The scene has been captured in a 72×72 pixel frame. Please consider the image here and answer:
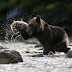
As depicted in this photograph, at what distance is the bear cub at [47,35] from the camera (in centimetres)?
493

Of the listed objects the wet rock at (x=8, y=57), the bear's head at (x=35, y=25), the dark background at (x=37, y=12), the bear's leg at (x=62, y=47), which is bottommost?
Answer: the bear's leg at (x=62, y=47)

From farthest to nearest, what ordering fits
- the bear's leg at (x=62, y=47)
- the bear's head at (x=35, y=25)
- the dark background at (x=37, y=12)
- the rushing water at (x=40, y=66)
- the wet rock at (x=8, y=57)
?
1. the dark background at (x=37, y=12)
2. the bear's leg at (x=62, y=47)
3. the bear's head at (x=35, y=25)
4. the wet rock at (x=8, y=57)
5. the rushing water at (x=40, y=66)

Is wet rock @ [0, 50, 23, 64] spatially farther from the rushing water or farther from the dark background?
the dark background

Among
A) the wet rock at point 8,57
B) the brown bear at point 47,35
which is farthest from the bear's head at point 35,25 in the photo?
the wet rock at point 8,57

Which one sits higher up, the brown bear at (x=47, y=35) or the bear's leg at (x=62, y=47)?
the brown bear at (x=47, y=35)

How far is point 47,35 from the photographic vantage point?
5.26m

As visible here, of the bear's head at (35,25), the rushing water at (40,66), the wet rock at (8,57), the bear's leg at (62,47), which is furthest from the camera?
the bear's leg at (62,47)

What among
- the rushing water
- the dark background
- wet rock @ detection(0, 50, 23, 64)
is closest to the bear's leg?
the rushing water

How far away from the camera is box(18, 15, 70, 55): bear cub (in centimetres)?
493

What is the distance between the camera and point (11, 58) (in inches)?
137

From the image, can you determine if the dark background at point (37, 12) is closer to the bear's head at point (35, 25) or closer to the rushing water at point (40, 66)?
the bear's head at point (35, 25)

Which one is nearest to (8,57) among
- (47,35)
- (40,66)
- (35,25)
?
(40,66)

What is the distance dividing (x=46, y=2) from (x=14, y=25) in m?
9.03

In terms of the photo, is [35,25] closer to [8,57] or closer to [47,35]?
[47,35]
